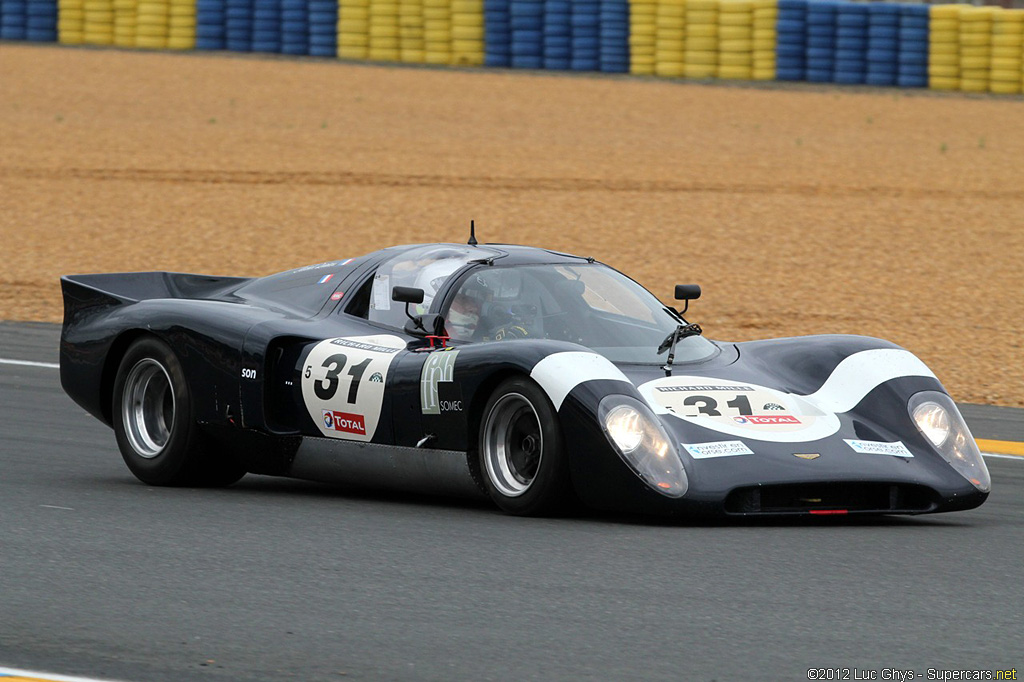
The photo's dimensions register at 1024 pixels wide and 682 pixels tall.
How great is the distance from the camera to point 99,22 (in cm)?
3372

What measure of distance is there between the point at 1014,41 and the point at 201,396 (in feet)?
75.3

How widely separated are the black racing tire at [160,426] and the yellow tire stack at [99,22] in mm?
26730

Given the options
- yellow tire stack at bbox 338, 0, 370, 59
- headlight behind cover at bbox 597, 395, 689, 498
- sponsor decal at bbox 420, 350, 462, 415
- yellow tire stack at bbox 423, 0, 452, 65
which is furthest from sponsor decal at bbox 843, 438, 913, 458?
yellow tire stack at bbox 338, 0, 370, 59

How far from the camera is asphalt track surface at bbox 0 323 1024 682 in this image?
15.4 ft

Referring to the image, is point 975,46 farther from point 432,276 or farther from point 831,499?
point 831,499

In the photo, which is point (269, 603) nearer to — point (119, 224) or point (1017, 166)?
point (119, 224)

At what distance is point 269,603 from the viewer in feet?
17.5

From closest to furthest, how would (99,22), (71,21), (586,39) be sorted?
(586,39) → (99,22) → (71,21)

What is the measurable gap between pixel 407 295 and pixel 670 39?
79.0 feet

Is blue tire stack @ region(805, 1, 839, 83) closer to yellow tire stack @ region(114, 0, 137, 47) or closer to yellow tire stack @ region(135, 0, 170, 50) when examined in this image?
yellow tire stack @ region(135, 0, 170, 50)

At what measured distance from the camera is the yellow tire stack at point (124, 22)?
3344cm

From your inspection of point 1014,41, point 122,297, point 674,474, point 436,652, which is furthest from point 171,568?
point 1014,41

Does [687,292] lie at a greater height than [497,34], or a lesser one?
lesser

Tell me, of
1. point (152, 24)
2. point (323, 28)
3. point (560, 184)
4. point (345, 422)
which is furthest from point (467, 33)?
point (345, 422)
